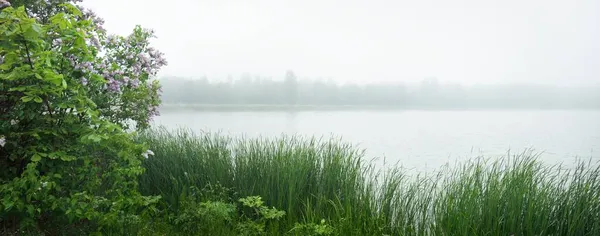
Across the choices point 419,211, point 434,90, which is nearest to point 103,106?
point 419,211

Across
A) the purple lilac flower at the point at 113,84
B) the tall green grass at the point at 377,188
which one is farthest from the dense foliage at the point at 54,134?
the tall green grass at the point at 377,188

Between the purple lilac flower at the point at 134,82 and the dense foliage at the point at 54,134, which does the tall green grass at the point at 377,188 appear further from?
the dense foliage at the point at 54,134

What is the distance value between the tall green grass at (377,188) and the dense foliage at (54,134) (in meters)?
1.27

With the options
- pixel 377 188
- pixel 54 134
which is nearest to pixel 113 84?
pixel 54 134

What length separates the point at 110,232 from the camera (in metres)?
3.32

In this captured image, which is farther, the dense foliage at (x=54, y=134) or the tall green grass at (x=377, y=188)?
the tall green grass at (x=377, y=188)

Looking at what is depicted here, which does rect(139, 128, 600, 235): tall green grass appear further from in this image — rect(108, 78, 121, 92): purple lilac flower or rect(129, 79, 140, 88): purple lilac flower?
rect(108, 78, 121, 92): purple lilac flower

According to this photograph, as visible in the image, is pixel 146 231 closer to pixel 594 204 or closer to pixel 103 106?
pixel 103 106

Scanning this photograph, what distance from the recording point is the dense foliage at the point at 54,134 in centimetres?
262

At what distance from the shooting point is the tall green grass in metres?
3.35

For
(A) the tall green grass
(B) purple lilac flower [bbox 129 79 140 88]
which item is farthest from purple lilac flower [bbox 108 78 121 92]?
(A) the tall green grass

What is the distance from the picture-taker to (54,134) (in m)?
2.80

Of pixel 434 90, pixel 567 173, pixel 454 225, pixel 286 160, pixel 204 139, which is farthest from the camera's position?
pixel 434 90

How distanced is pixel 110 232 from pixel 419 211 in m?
2.55
